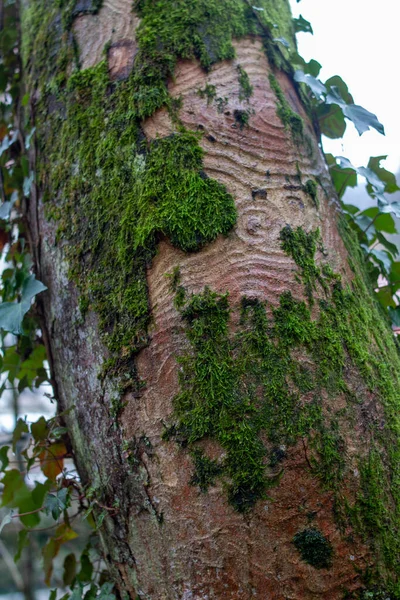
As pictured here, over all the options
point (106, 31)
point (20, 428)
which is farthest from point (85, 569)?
point (106, 31)

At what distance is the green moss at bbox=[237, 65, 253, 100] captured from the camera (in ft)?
3.96

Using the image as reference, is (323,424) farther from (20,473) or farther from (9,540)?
(9,540)

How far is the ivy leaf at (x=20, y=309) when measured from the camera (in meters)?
1.27

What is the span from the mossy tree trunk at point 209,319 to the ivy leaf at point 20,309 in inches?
1.6

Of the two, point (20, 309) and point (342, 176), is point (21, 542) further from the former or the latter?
point (342, 176)

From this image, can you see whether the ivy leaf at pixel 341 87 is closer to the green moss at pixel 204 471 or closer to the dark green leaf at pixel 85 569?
the green moss at pixel 204 471

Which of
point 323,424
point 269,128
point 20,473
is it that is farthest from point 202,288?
point 20,473

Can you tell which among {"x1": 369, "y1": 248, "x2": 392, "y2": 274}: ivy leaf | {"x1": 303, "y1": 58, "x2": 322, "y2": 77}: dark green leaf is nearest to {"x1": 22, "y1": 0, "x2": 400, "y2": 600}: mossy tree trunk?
{"x1": 303, "y1": 58, "x2": 322, "y2": 77}: dark green leaf

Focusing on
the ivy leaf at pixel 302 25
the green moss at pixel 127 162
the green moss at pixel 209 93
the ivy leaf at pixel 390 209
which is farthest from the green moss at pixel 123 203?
the ivy leaf at pixel 302 25

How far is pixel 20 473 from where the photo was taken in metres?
1.52

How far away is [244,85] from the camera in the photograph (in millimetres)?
1225

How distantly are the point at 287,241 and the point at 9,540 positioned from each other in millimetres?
5586

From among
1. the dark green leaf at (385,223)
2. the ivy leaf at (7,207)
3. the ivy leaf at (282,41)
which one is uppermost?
the ivy leaf at (282,41)

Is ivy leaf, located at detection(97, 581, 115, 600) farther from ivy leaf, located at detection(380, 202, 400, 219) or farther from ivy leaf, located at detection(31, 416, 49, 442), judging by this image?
ivy leaf, located at detection(380, 202, 400, 219)
